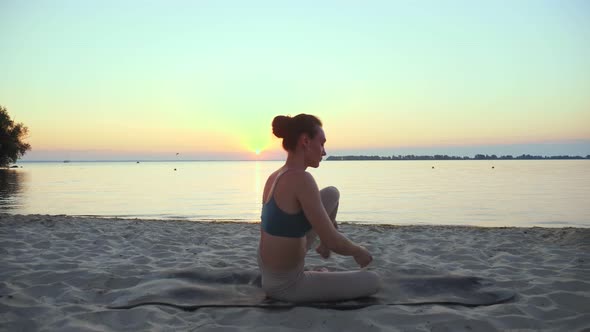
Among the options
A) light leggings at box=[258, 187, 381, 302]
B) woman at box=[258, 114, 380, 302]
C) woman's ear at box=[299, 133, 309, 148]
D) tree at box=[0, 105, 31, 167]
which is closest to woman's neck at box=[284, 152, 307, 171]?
woman at box=[258, 114, 380, 302]

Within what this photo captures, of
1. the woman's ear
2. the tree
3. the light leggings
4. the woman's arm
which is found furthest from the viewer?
the tree

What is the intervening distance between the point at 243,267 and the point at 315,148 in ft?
8.41

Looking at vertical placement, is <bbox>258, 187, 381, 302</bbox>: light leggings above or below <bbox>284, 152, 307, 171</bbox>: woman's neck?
below

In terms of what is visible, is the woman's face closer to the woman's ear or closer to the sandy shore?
the woman's ear

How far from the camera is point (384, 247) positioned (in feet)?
23.2

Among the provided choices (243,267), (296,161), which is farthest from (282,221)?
(243,267)

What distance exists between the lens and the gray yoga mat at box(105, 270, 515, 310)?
4020 mm

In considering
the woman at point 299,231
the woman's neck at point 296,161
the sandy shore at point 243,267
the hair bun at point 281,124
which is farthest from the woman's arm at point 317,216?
the sandy shore at point 243,267

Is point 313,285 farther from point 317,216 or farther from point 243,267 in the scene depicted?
point 243,267

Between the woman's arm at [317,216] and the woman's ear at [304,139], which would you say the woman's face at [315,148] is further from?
A: the woman's arm at [317,216]

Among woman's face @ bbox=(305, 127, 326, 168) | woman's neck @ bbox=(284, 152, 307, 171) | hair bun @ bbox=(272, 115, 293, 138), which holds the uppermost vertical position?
hair bun @ bbox=(272, 115, 293, 138)

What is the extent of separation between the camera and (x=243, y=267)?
5.59m

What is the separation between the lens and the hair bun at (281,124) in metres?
3.63

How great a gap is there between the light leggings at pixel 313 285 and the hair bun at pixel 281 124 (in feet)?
4.05
